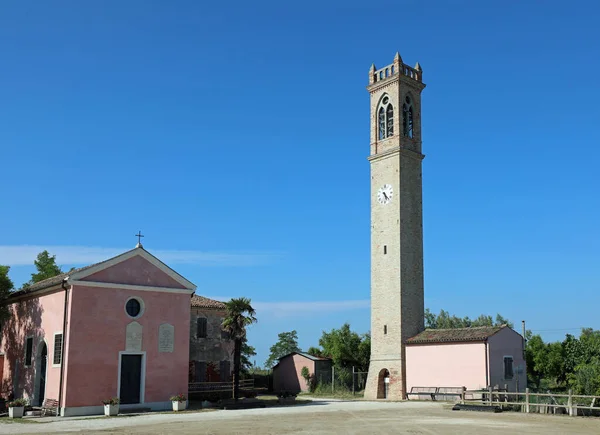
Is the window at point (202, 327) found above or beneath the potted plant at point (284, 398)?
above

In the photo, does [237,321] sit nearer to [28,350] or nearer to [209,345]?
[209,345]

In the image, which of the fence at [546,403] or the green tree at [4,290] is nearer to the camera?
the fence at [546,403]

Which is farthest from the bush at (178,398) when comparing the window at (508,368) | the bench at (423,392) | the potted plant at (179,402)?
the window at (508,368)

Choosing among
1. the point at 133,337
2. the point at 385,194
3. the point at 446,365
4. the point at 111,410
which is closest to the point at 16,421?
the point at 111,410

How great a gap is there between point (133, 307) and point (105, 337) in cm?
188

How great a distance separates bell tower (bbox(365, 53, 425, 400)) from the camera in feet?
125

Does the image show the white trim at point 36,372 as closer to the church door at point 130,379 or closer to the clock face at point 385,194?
the church door at point 130,379

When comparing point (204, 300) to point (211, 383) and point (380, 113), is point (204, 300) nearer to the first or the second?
point (211, 383)

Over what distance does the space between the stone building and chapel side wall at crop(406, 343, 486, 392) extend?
34.8 feet

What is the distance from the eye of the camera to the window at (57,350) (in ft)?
88.0

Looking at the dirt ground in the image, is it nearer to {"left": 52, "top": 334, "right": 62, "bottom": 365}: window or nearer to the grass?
the grass

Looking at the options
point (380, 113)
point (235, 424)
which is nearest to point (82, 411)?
point (235, 424)

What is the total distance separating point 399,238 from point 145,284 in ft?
53.2

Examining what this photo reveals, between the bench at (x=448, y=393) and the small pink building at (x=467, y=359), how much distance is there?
0.25 m
